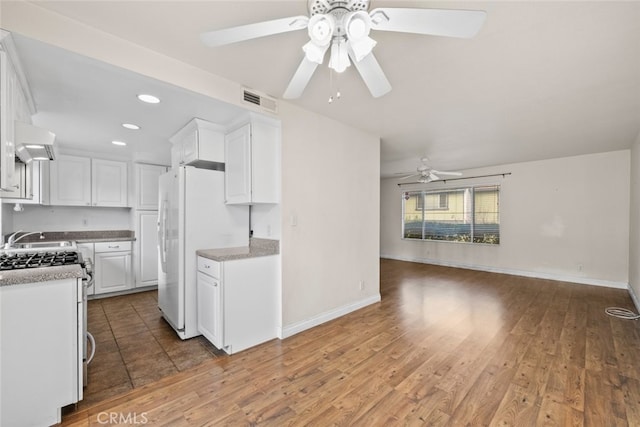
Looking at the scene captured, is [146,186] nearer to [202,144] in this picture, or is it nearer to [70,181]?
[70,181]

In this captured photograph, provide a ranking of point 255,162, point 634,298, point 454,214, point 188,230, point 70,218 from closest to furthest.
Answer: point 255,162, point 188,230, point 634,298, point 70,218, point 454,214

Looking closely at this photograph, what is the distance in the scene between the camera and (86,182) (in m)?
4.43

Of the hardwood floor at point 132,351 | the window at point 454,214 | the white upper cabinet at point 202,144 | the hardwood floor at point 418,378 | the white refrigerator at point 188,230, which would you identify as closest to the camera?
the hardwood floor at point 418,378

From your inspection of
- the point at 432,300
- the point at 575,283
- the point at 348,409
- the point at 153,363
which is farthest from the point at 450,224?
the point at 153,363

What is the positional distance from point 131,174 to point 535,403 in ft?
19.8

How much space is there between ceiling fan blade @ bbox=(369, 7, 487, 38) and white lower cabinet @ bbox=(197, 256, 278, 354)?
2201 millimetres

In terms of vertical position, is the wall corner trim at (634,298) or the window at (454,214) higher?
the window at (454,214)

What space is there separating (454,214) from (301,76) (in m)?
6.43

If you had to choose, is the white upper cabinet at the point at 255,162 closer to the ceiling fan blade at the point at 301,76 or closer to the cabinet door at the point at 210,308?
the cabinet door at the point at 210,308

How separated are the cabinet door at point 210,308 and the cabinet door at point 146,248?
2.41 m

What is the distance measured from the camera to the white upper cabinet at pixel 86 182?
13.7 ft

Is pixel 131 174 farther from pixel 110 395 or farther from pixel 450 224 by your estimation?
pixel 450 224

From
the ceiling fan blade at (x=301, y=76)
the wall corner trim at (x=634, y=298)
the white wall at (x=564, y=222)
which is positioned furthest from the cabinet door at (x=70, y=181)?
the wall corner trim at (x=634, y=298)

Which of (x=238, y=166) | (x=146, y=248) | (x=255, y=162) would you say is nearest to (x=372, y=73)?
(x=255, y=162)
